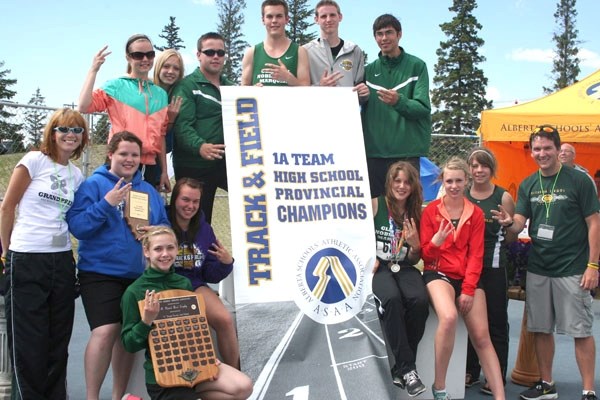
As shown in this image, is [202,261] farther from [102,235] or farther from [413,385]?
[413,385]

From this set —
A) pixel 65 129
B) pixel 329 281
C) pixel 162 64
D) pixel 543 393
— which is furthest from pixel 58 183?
pixel 543 393

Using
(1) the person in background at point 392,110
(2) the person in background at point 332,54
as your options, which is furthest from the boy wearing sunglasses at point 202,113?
(1) the person in background at point 392,110

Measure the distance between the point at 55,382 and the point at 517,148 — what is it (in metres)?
9.31

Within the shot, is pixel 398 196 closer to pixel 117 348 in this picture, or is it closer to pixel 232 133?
pixel 232 133

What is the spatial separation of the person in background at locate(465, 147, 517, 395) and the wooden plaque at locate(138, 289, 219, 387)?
201 cm

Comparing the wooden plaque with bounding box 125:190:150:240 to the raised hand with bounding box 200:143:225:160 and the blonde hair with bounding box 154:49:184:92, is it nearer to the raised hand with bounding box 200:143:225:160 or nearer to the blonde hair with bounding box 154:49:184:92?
the raised hand with bounding box 200:143:225:160

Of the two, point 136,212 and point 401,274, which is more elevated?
point 136,212

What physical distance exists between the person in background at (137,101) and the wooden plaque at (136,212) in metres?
0.48

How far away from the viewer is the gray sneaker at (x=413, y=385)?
3752 millimetres

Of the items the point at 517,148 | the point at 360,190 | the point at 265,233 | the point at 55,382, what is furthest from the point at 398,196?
the point at 517,148

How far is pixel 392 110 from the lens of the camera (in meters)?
4.71

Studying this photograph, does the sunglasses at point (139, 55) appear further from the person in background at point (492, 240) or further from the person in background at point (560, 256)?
the person in background at point (560, 256)

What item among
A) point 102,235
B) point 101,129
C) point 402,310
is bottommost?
point 402,310

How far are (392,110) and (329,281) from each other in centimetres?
144
